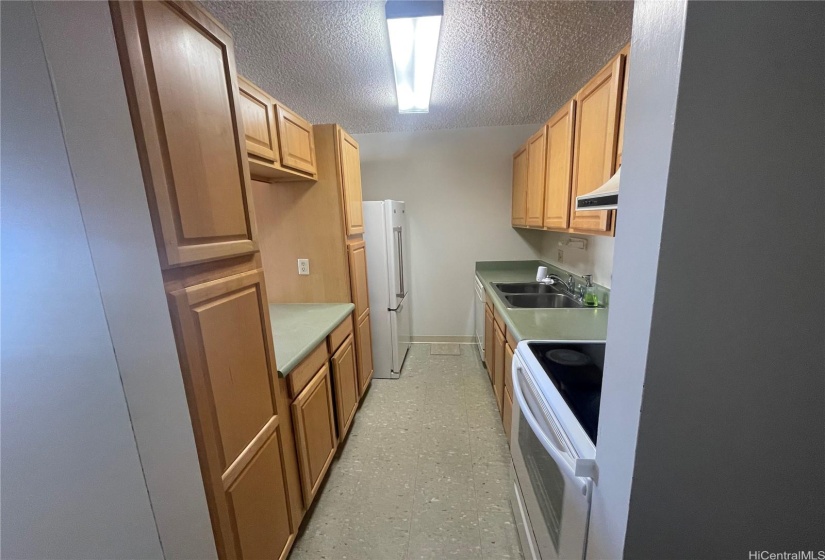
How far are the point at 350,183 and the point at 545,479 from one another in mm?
2068

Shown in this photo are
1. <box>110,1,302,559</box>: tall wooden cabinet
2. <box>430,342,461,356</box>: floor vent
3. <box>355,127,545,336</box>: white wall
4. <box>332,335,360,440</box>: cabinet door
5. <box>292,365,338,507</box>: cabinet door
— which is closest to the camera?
<box>110,1,302,559</box>: tall wooden cabinet

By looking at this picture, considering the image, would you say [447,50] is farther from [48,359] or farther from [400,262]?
[48,359]

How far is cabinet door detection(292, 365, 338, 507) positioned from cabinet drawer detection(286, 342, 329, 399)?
34 mm

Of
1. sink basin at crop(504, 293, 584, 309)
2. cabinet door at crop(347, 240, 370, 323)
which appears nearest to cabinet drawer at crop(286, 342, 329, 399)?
cabinet door at crop(347, 240, 370, 323)

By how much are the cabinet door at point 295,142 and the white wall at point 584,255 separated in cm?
192

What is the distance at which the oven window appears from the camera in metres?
0.93

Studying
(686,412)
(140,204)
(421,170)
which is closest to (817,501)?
(686,412)

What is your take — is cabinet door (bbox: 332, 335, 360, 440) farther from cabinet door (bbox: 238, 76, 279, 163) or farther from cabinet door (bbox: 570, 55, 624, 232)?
cabinet door (bbox: 570, 55, 624, 232)

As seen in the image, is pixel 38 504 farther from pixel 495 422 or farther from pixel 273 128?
pixel 495 422

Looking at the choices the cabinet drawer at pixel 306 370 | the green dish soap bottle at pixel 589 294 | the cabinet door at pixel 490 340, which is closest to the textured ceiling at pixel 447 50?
the green dish soap bottle at pixel 589 294

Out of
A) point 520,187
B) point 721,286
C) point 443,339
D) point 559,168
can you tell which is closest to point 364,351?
point 443,339

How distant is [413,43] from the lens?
1.57 m

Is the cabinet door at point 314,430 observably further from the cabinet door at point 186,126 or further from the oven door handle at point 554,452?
the oven door handle at point 554,452

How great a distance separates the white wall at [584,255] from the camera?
80.9 inches
